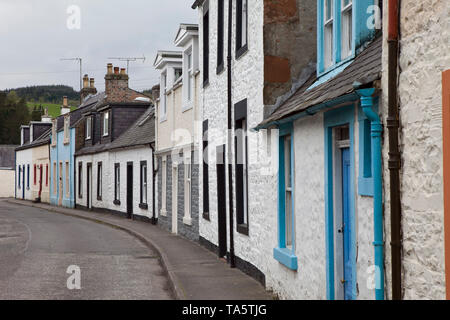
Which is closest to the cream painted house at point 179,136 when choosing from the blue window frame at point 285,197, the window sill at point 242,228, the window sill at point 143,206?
the window sill at point 143,206

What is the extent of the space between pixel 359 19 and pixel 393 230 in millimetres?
3288

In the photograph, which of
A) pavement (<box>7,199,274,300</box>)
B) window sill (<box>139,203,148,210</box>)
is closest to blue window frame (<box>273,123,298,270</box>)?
pavement (<box>7,199,274,300</box>)

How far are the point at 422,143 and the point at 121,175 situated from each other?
85.5ft

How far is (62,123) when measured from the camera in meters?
43.4

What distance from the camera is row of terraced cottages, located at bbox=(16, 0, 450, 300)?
5.30 metres

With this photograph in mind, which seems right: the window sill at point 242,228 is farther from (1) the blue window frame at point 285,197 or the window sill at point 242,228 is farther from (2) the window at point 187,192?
(2) the window at point 187,192

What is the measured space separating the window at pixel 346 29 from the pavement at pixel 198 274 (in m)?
3.95

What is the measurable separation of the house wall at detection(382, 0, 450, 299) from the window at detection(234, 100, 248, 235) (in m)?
7.12

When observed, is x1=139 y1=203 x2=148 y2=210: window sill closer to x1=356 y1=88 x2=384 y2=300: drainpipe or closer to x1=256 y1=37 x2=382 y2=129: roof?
x1=256 y1=37 x2=382 y2=129: roof

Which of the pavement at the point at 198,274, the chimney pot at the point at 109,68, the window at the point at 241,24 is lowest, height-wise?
the pavement at the point at 198,274

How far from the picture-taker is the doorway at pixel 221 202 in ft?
47.1

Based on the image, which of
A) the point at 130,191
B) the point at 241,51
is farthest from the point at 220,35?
the point at 130,191

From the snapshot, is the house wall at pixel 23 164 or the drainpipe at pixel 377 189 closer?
the drainpipe at pixel 377 189

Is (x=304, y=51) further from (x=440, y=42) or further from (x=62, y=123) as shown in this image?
(x=62, y=123)
